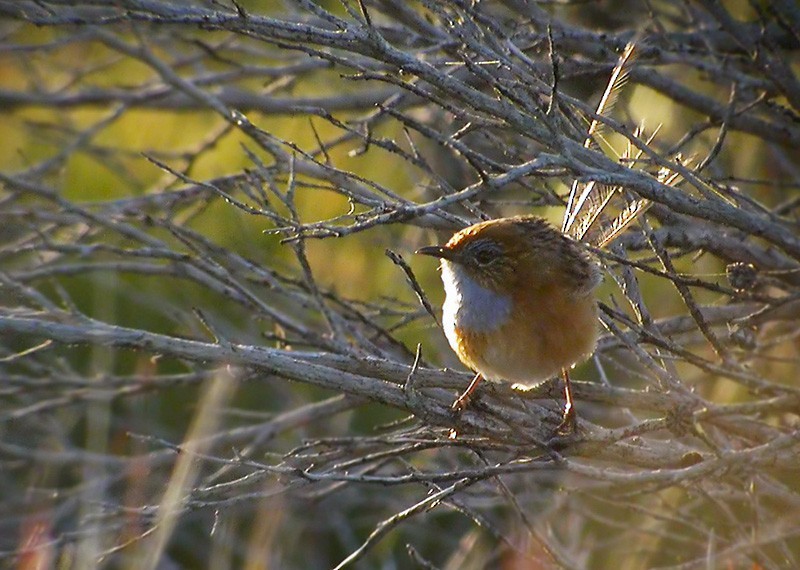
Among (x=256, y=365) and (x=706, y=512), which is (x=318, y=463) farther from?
(x=706, y=512)

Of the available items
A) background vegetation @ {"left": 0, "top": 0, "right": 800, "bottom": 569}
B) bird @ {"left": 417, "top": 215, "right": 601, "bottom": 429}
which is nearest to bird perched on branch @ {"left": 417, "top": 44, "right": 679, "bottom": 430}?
bird @ {"left": 417, "top": 215, "right": 601, "bottom": 429}

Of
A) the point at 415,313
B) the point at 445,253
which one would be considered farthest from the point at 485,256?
the point at 415,313

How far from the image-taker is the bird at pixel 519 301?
3.88 m

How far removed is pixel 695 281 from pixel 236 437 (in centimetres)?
252

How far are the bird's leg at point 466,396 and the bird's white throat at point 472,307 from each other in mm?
176

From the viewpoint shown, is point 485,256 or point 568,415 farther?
point 485,256

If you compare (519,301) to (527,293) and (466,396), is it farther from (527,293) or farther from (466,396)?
(466,396)

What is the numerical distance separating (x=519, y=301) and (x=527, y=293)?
0.04 metres

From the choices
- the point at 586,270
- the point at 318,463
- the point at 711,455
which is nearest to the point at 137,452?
the point at 318,463

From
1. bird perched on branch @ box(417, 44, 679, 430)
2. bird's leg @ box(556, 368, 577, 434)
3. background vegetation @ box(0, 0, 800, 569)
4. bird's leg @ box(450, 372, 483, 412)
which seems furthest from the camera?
bird perched on branch @ box(417, 44, 679, 430)

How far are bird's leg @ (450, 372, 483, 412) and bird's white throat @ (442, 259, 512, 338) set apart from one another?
176 millimetres

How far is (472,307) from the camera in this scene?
4.00 meters

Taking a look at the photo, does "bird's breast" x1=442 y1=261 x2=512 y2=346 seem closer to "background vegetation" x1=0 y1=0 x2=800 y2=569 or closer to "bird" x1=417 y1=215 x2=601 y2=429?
"bird" x1=417 y1=215 x2=601 y2=429

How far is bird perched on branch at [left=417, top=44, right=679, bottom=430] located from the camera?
387cm
